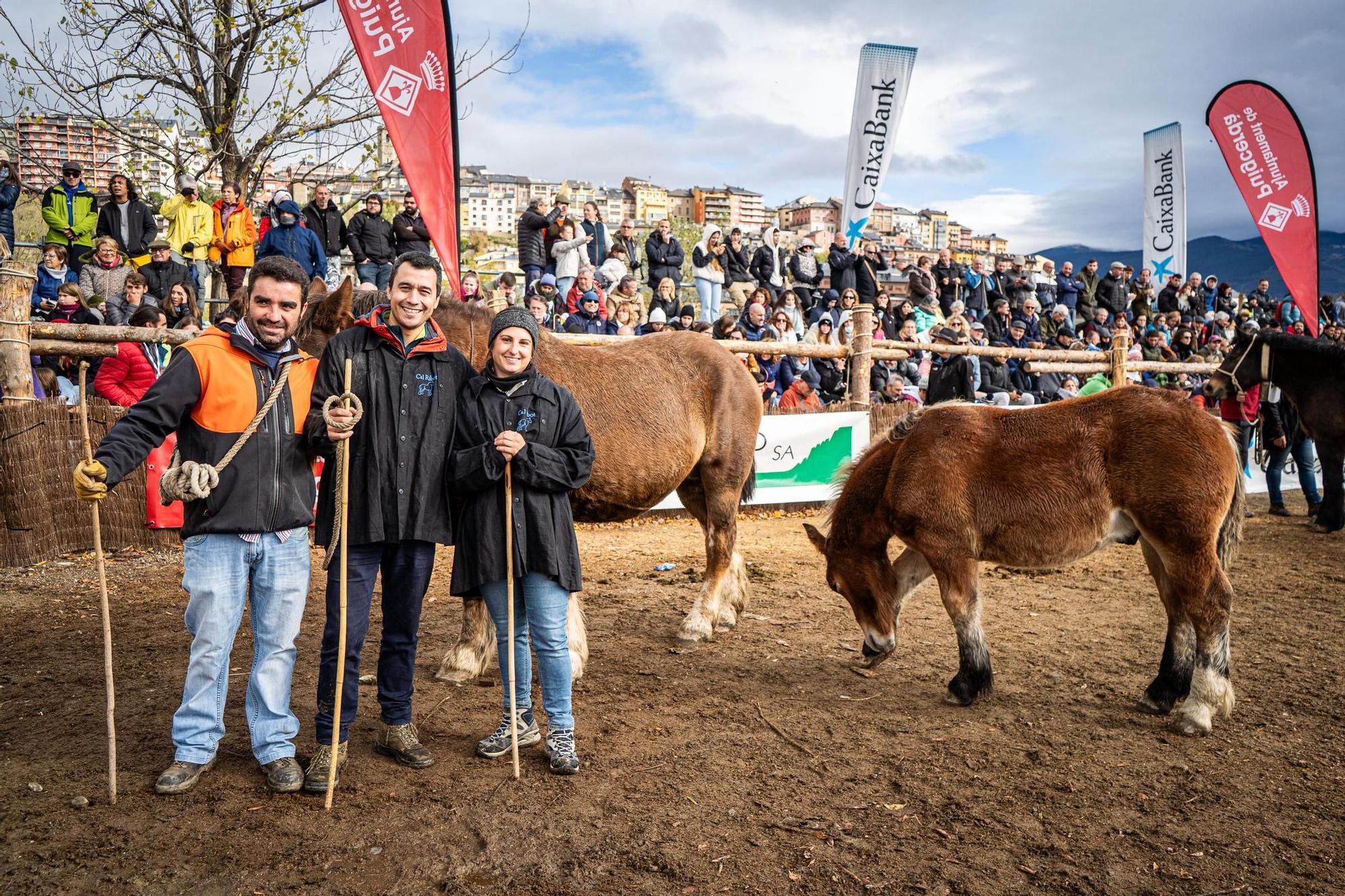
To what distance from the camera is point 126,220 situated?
1041 centimetres

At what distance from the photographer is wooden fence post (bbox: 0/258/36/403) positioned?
276 inches

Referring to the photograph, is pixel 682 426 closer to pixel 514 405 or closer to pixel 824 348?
pixel 514 405

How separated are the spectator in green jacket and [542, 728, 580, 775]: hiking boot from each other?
397 inches

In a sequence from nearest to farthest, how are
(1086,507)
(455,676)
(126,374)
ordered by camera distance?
(1086,507) → (455,676) → (126,374)

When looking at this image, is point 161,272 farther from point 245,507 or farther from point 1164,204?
point 1164,204

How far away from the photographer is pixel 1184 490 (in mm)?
4043

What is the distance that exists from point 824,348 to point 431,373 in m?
7.79

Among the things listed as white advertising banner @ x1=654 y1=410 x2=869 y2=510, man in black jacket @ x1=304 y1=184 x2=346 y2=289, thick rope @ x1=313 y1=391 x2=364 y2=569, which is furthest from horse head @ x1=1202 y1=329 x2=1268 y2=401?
man in black jacket @ x1=304 y1=184 x2=346 y2=289

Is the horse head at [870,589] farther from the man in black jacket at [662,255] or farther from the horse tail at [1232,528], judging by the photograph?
the man in black jacket at [662,255]

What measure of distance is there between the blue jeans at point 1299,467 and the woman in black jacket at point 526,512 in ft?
36.0

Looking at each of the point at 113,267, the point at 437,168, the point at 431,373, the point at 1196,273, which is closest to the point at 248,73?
the point at 113,267

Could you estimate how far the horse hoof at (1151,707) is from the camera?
4.36 metres

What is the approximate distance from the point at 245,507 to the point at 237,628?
52cm

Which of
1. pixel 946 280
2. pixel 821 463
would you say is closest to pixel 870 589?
pixel 821 463
